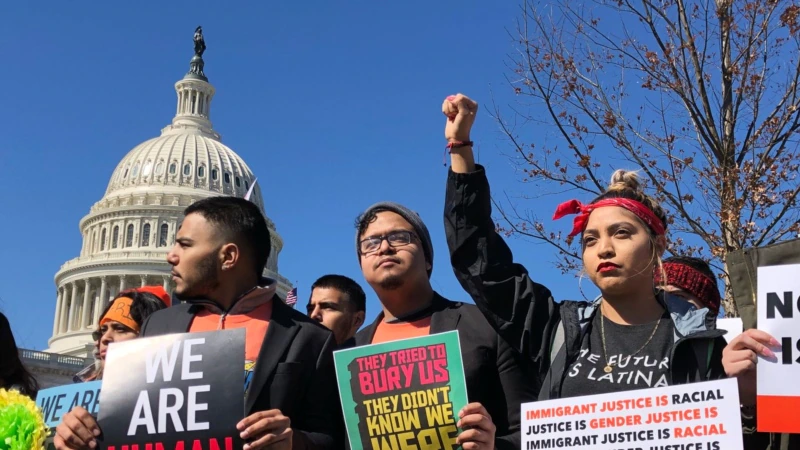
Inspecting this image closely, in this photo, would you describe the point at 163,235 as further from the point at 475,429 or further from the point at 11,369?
the point at 475,429

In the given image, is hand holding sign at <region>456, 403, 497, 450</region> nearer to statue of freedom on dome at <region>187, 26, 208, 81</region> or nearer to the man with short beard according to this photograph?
the man with short beard

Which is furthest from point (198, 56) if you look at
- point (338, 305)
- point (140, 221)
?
point (338, 305)

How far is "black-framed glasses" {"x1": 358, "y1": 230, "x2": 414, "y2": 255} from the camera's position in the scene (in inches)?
153

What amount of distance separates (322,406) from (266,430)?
0.45m

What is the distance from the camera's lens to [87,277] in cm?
8269

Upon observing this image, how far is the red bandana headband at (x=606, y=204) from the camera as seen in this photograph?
3354 millimetres

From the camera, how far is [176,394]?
10.4ft

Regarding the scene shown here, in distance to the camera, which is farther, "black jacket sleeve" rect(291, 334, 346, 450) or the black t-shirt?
"black jacket sleeve" rect(291, 334, 346, 450)

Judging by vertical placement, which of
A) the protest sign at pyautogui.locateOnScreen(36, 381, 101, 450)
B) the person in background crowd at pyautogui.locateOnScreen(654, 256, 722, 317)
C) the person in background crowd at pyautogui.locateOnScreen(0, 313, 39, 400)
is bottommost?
the protest sign at pyautogui.locateOnScreen(36, 381, 101, 450)

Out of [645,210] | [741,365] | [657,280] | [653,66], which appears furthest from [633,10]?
[741,365]

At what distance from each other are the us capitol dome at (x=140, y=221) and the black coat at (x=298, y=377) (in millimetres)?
74876

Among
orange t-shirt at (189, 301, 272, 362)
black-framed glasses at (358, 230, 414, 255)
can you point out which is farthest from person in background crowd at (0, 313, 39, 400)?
black-framed glasses at (358, 230, 414, 255)

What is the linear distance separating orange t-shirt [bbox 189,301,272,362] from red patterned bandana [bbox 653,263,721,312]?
5.62 ft

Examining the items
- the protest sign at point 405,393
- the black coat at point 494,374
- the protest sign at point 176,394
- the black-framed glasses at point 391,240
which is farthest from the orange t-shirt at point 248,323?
the black coat at point 494,374
